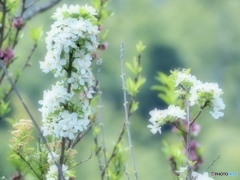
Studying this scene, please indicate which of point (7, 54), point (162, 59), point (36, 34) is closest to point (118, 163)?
point (7, 54)

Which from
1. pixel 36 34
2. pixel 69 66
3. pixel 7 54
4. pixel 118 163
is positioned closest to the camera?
pixel 69 66

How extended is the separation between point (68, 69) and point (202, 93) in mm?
500

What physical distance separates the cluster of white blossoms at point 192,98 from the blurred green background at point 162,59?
114ft

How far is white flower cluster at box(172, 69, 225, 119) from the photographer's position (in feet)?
9.07

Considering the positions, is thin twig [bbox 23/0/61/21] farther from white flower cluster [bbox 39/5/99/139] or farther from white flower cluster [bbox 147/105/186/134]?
white flower cluster [bbox 147/105/186/134]

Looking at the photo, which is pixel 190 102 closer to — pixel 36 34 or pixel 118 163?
pixel 118 163

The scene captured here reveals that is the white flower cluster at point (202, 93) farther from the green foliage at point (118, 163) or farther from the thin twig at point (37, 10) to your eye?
the thin twig at point (37, 10)

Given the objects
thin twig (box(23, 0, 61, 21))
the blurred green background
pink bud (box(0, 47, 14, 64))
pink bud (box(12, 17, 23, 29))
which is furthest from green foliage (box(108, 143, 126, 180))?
the blurred green background

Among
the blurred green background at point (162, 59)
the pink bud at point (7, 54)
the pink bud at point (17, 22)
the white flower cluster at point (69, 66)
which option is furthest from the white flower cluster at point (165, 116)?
the blurred green background at point (162, 59)

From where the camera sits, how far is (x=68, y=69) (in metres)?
2.74

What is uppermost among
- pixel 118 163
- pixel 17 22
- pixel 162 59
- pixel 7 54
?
pixel 162 59

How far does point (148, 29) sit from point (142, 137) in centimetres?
1321

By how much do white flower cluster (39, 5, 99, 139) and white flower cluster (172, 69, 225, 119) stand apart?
354 mm

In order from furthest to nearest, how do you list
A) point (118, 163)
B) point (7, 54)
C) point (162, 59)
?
point (162, 59) → point (7, 54) → point (118, 163)
